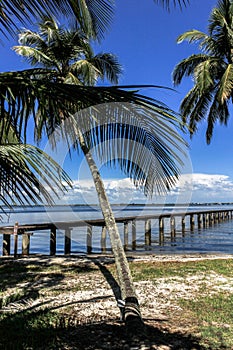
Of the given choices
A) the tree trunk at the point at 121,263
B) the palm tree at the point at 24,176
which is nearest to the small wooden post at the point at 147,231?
the tree trunk at the point at 121,263

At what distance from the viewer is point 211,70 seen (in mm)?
15430

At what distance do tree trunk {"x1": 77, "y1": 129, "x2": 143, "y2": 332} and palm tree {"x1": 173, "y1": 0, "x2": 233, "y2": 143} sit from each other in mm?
8619

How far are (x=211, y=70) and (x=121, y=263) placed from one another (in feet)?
40.9

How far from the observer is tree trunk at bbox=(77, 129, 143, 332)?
4.25 m

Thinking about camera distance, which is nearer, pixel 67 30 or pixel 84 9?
pixel 84 9

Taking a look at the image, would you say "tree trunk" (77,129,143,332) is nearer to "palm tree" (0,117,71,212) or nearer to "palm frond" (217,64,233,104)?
"palm tree" (0,117,71,212)

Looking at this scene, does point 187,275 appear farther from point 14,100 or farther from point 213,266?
point 14,100

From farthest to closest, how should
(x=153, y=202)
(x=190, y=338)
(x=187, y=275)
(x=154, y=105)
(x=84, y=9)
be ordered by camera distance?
(x=187, y=275), (x=190, y=338), (x=153, y=202), (x=84, y=9), (x=154, y=105)

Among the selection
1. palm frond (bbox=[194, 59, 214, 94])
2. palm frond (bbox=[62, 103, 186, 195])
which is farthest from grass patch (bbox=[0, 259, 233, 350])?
palm frond (bbox=[194, 59, 214, 94])

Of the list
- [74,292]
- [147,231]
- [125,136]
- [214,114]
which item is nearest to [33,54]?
[74,292]

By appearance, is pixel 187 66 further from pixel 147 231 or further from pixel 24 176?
pixel 24 176

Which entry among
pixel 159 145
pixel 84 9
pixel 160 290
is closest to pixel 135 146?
pixel 159 145

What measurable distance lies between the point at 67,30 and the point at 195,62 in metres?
8.47

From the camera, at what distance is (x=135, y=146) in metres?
3.44
